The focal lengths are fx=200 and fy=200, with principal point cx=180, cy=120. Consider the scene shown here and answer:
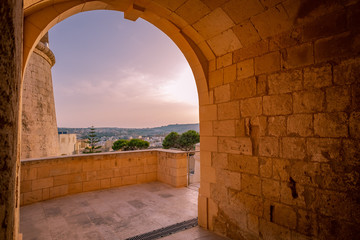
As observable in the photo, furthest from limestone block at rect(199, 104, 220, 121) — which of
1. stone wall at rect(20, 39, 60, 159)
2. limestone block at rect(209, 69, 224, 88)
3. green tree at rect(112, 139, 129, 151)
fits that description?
green tree at rect(112, 139, 129, 151)

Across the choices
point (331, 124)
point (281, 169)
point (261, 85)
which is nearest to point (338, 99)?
point (331, 124)

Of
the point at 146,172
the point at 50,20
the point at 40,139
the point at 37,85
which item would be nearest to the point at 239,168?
the point at 50,20

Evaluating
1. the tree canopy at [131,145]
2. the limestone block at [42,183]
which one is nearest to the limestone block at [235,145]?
the limestone block at [42,183]

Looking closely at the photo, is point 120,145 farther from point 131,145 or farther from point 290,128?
point 290,128

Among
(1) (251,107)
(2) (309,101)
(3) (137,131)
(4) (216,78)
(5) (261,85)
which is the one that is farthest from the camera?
(3) (137,131)

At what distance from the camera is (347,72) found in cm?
180

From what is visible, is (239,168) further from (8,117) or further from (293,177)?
(8,117)

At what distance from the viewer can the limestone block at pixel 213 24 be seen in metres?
2.43

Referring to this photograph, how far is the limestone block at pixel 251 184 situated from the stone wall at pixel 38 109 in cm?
858

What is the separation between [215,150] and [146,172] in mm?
3544

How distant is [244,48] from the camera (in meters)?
2.65

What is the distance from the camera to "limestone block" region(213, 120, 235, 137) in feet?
9.27

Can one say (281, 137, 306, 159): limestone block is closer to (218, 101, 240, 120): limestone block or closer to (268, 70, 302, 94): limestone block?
(268, 70, 302, 94): limestone block

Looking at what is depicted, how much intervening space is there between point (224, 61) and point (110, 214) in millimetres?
3419
